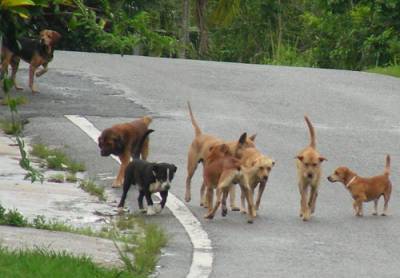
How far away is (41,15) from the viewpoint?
9.77 m

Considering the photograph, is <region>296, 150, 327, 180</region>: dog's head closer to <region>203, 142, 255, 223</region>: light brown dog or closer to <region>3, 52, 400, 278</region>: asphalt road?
<region>3, 52, 400, 278</region>: asphalt road

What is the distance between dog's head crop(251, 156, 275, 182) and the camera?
12.6 meters

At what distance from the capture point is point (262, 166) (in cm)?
1260

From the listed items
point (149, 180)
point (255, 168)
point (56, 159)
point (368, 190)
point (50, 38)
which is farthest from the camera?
point (50, 38)

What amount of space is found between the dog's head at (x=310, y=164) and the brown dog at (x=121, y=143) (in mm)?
2101

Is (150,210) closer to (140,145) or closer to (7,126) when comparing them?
(140,145)

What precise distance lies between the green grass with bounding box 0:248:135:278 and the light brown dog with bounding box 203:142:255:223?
304cm

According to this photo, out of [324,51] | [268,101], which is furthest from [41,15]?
[324,51]

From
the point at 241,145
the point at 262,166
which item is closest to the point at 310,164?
the point at 262,166

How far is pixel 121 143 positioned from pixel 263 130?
4547 mm

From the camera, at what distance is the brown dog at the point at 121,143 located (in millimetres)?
14062

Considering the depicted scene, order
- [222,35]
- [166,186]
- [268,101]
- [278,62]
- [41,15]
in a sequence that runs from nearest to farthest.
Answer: [41,15] → [166,186] → [268,101] → [278,62] → [222,35]

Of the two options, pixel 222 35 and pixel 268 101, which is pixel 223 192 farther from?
pixel 222 35

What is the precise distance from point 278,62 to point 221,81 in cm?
1202
